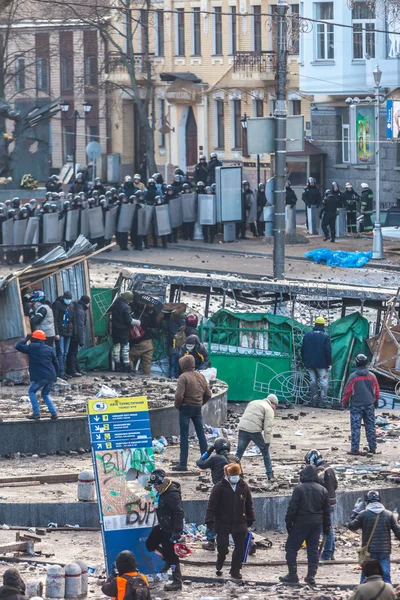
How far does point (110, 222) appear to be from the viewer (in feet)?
128

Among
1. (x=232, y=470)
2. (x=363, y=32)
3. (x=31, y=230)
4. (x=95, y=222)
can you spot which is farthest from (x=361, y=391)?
(x=363, y=32)

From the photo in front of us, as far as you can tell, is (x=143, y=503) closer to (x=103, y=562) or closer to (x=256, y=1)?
(x=103, y=562)

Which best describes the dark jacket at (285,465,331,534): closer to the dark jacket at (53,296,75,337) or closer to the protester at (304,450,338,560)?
the protester at (304,450,338,560)

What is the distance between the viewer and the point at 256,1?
5659 centimetres

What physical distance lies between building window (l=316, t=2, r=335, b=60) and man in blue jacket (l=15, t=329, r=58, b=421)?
95.6ft

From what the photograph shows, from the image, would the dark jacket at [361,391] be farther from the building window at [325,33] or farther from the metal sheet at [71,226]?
the building window at [325,33]

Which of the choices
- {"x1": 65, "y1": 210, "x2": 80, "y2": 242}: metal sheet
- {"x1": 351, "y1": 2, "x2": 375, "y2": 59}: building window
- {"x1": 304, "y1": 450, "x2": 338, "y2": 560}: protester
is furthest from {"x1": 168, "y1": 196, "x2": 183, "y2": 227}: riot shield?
{"x1": 304, "y1": 450, "x2": 338, "y2": 560}: protester

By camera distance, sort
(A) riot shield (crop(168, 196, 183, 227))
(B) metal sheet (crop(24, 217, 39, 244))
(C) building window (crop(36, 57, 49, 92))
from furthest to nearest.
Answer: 1. (C) building window (crop(36, 57, 49, 92))
2. (A) riot shield (crop(168, 196, 183, 227))
3. (B) metal sheet (crop(24, 217, 39, 244))

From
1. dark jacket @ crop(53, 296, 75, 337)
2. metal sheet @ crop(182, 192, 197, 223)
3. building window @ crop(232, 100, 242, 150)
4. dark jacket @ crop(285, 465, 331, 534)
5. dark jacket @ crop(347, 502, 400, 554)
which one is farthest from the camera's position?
building window @ crop(232, 100, 242, 150)

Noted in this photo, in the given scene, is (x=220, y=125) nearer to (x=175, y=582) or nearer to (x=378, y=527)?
(x=175, y=582)

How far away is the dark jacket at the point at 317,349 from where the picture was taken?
22691mm

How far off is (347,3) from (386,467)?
96.5 ft

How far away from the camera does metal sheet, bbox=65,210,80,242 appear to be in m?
38.1

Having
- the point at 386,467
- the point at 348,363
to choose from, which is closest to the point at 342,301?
the point at 348,363
